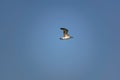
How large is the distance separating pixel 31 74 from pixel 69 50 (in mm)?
639

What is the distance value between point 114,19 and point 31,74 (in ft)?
4.78

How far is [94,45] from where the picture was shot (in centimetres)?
355

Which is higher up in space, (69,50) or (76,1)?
(76,1)

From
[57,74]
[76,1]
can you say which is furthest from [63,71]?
[76,1]

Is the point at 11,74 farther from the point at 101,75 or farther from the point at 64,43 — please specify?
the point at 101,75

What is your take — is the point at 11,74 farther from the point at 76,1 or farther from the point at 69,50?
the point at 76,1

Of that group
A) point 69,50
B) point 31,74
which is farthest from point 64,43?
point 31,74

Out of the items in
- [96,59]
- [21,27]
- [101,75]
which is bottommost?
[101,75]

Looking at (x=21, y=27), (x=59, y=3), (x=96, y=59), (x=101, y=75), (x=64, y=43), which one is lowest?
(x=101, y=75)

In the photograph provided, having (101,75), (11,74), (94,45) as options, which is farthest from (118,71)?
(11,74)

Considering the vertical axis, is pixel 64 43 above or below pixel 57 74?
above

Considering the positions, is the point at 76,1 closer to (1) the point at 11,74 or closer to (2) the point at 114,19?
(2) the point at 114,19

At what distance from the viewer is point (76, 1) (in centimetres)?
363

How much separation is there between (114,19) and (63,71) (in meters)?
1.08
